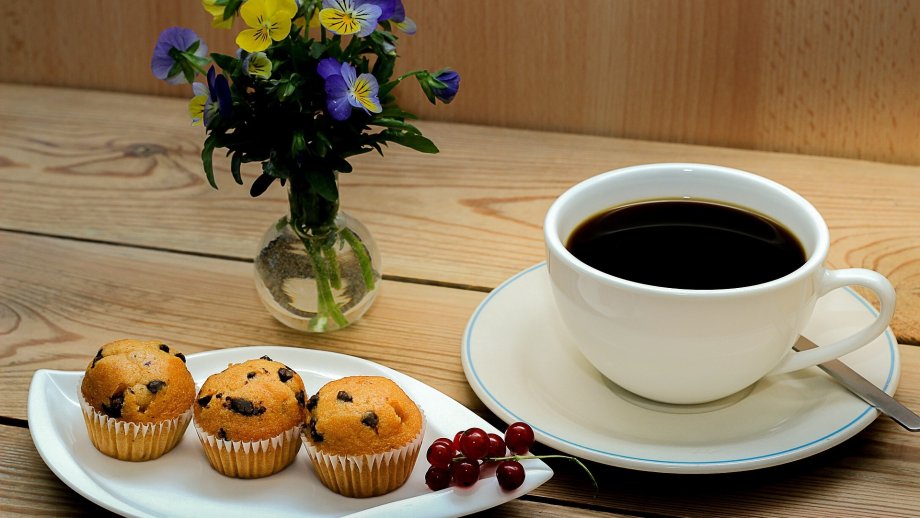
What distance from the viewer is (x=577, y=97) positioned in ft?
4.23

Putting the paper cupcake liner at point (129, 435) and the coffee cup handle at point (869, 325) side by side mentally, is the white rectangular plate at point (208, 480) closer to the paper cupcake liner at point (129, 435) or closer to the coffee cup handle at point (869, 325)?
the paper cupcake liner at point (129, 435)

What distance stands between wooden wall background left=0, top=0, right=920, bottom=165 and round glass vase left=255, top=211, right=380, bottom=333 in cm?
45

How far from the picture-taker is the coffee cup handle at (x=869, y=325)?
74cm

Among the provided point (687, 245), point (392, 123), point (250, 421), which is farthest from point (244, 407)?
point (687, 245)

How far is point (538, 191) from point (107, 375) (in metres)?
0.56

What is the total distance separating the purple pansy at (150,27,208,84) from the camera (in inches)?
31.3

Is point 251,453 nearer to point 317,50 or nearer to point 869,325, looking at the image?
point 317,50

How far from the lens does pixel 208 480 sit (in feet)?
2.34

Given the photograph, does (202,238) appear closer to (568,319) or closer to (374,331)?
(374,331)

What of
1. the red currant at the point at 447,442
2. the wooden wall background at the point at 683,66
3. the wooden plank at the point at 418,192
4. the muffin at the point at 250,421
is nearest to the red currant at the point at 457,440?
the red currant at the point at 447,442

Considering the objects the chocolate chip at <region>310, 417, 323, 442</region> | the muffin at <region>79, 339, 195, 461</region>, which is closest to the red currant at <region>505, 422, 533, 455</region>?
the chocolate chip at <region>310, 417, 323, 442</region>

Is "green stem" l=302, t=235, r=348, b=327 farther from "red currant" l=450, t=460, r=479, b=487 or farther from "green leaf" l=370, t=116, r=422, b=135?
"red currant" l=450, t=460, r=479, b=487

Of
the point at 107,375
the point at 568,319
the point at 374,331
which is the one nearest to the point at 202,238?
the point at 374,331

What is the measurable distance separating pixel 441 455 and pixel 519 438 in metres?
0.05
